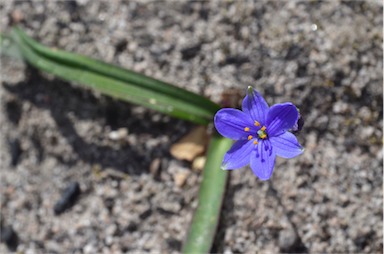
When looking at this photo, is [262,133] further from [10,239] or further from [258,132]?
[10,239]

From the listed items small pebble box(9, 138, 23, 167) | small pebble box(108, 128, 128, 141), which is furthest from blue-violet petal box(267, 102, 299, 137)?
small pebble box(9, 138, 23, 167)

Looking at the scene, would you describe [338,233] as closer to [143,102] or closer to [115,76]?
[143,102]

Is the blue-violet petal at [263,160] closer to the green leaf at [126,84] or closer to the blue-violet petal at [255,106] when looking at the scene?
the blue-violet petal at [255,106]

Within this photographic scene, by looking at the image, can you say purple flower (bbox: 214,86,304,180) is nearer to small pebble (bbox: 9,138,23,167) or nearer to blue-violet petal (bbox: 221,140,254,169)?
blue-violet petal (bbox: 221,140,254,169)

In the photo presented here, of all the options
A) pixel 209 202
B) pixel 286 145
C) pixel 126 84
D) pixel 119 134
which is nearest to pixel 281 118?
pixel 286 145

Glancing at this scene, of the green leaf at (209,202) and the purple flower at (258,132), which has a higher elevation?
the purple flower at (258,132)

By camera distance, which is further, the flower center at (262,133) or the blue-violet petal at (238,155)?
the flower center at (262,133)

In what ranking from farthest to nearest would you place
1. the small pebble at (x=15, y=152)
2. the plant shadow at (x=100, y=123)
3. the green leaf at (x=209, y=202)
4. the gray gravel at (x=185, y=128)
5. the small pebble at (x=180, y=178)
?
the small pebble at (x=15, y=152), the plant shadow at (x=100, y=123), the small pebble at (x=180, y=178), the gray gravel at (x=185, y=128), the green leaf at (x=209, y=202)

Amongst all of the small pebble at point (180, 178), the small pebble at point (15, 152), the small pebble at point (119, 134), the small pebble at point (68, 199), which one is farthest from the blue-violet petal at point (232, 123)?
the small pebble at point (15, 152)
